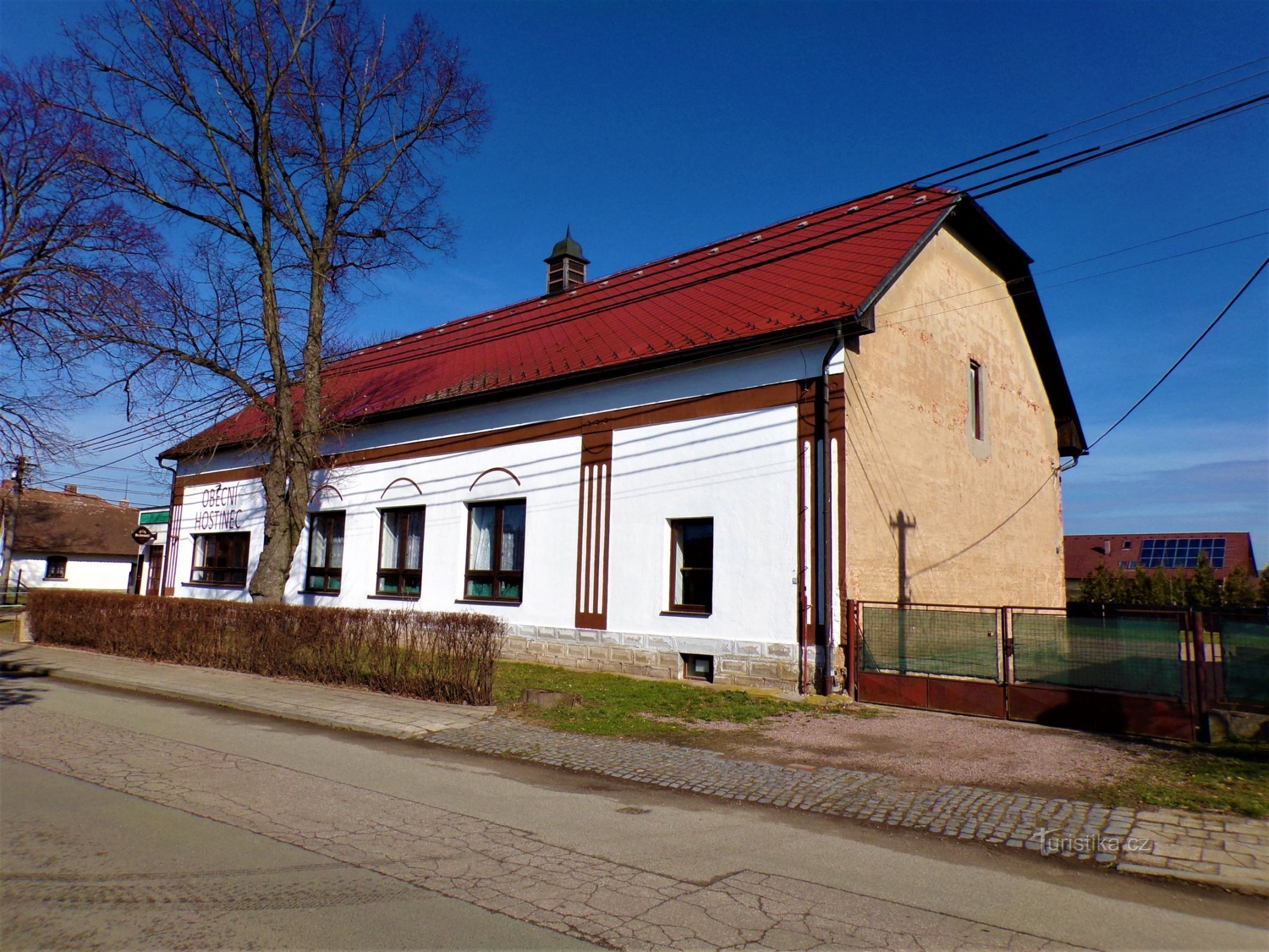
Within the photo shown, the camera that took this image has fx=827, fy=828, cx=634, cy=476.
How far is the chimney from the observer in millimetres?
25266

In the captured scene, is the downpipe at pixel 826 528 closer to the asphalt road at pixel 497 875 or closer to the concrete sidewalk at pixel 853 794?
the concrete sidewalk at pixel 853 794

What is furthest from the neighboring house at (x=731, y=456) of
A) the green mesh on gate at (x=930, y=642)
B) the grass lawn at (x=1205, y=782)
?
the grass lawn at (x=1205, y=782)

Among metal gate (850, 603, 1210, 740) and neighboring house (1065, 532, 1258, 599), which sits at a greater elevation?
neighboring house (1065, 532, 1258, 599)

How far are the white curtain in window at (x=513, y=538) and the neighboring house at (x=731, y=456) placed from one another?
47 millimetres

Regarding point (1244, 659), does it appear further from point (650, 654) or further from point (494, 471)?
point (494, 471)

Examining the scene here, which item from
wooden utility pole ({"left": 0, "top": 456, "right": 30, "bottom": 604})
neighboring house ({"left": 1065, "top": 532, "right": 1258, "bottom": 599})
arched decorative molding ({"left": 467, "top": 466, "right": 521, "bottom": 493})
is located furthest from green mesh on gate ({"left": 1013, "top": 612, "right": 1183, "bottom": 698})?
neighboring house ({"left": 1065, "top": 532, "right": 1258, "bottom": 599})

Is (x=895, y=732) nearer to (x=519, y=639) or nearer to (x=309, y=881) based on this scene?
(x=309, y=881)

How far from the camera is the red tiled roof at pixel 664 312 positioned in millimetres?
14727

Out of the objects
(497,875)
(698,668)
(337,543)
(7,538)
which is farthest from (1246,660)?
(7,538)

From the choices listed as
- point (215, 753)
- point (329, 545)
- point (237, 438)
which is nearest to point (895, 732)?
point (215, 753)

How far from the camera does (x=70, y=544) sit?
5269cm

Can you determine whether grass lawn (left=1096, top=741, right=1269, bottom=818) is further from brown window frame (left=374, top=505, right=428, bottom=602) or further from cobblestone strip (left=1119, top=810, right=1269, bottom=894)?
brown window frame (left=374, top=505, right=428, bottom=602)

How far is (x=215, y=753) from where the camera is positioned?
8.52m

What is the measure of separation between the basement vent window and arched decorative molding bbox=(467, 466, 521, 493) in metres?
5.73
